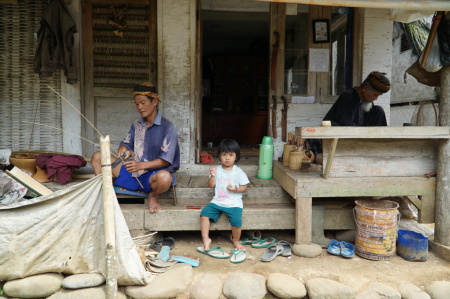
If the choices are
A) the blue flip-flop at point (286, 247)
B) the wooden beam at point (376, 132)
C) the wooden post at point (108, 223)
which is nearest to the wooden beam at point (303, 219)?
the blue flip-flop at point (286, 247)

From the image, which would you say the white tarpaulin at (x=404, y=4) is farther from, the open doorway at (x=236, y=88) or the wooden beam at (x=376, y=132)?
the open doorway at (x=236, y=88)

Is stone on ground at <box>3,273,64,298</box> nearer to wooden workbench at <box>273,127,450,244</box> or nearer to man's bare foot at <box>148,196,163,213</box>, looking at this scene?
man's bare foot at <box>148,196,163,213</box>

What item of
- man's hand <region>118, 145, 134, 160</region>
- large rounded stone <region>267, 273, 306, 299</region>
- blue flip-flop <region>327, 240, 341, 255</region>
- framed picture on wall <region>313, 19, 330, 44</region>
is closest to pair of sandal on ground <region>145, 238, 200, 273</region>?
large rounded stone <region>267, 273, 306, 299</region>

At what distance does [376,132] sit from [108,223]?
8.85ft

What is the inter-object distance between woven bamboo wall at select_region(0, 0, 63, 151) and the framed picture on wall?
397 centimetres

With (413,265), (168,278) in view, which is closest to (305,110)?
(413,265)

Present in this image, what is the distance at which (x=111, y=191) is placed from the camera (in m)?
2.75

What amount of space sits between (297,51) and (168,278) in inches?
A: 155

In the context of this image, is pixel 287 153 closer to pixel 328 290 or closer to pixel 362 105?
pixel 362 105

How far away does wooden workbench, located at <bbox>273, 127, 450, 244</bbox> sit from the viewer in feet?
12.0

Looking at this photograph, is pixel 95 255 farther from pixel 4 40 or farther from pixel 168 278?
pixel 4 40

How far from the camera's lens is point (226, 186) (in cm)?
374

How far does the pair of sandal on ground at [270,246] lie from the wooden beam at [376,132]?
123cm

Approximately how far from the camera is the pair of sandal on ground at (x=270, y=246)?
346 centimetres
